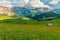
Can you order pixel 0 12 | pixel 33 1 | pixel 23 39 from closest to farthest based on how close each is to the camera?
pixel 23 39 < pixel 33 1 < pixel 0 12

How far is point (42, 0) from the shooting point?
135750 millimetres

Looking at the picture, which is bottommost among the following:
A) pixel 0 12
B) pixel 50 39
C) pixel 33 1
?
pixel 0 12

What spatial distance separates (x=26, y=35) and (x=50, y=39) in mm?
3032

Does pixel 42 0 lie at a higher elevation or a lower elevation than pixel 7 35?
lower

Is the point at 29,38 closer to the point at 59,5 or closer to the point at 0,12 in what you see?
the point at 59,5

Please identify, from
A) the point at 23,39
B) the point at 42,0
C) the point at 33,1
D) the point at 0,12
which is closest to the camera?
the point at 23,39

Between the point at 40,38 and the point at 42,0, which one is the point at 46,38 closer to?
the point at 40,38

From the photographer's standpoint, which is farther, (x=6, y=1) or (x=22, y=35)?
(x=6, y=1)

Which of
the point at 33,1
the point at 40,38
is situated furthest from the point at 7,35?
the point at 33,1

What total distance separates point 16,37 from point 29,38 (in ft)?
5.17

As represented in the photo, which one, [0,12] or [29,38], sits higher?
[29,38]

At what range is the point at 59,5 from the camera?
137 m

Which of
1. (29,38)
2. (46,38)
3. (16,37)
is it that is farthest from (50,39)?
(16,37)

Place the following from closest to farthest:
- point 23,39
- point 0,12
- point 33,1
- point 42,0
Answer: point 23,39 < point 42,0 < point 33,1 < point 0,12
